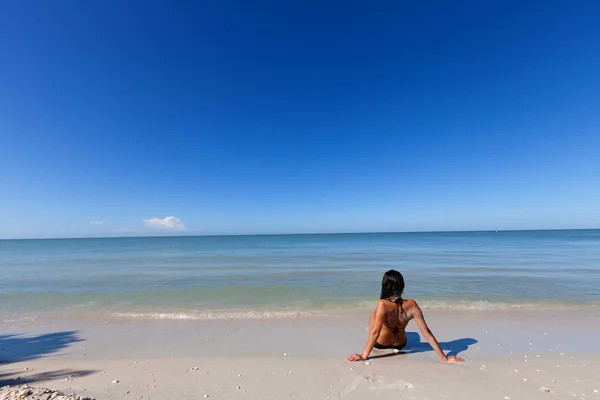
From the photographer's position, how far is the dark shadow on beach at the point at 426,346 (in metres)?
5.06

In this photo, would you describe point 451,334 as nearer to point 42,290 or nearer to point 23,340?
point 23,340

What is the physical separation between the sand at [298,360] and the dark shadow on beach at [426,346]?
0.06ft

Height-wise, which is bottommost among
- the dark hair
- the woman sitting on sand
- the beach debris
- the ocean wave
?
the ocean wave

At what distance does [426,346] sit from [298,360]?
2.46 metres

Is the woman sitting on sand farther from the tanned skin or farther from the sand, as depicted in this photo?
the sand

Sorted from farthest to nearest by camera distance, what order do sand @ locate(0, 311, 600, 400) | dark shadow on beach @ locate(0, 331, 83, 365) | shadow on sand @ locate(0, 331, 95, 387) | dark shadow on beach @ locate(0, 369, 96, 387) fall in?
dark shadow on beach @ locate(0, 331, 83, 365) → shadow on sand @ locate(0, 331, 95, 387) → dark shadow on beach @ locate(0, 369, 96, 387) → sand @ locate(0, 311, 600, 400)

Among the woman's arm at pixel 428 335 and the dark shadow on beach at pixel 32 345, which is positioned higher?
the woman's arm at pixel 428 335

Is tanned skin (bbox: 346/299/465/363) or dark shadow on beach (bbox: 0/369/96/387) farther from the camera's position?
tanned skin (bbox: 346/299/465/363)

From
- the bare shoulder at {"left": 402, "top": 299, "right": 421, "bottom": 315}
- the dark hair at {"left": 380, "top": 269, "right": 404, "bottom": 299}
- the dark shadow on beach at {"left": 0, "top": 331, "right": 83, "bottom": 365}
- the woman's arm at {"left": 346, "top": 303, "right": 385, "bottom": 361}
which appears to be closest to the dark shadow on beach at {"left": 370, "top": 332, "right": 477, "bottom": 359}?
the woman's arm at {"left": 346, "top": 303, "right": 385, "bottom": 361}

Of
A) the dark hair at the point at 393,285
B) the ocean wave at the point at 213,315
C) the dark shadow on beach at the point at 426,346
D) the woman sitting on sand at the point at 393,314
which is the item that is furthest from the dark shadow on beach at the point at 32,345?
the dark hair at the point at 393,285

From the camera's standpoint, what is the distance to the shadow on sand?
4.39m

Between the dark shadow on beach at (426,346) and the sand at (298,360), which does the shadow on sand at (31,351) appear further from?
the dark shadow on beach at (426,346)

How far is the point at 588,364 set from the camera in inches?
181

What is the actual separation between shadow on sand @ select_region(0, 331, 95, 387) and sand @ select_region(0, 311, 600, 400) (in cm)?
2
